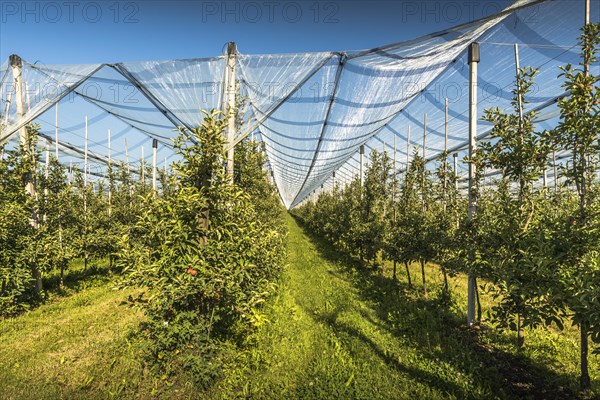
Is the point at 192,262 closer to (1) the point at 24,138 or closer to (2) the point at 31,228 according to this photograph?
(2) the point at 31,228

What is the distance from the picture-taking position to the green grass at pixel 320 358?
13.0ft

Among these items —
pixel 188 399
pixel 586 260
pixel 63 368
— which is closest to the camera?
pixel 586 260

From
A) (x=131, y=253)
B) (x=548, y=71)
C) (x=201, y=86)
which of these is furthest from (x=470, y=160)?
(x=131, y=253)

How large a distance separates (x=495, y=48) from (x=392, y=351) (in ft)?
21.6

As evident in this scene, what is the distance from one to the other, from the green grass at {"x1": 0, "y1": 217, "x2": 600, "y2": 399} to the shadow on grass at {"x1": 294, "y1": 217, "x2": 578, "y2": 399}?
0.07 ft

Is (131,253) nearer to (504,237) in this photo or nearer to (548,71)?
(504,237)

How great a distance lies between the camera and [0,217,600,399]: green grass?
3.98m

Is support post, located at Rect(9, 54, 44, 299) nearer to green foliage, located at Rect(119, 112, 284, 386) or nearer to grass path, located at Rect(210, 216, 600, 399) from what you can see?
green foliage, located at Rect(119, 112, 284, 386)

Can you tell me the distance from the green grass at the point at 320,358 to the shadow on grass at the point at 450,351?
2 centimetres

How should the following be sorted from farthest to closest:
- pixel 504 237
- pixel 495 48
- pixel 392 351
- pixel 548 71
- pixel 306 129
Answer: pixel 306 129 < pixel 548 71 < pixel 495 48 < pixel 392 351 < pixel 504 237

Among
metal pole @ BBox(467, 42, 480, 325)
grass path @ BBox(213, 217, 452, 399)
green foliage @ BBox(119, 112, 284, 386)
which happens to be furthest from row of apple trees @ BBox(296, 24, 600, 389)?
green foliage @ BBox(119, 112, 284, 386)

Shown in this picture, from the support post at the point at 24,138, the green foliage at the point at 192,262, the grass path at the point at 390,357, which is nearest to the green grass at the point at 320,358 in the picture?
the grass path at the point at 390,357

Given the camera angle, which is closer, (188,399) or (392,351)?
(188,399)

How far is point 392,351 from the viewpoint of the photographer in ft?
16.7
